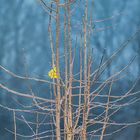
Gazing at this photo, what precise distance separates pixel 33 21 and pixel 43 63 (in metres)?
0.26

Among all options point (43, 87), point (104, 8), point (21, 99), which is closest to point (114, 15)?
point (104, 8)

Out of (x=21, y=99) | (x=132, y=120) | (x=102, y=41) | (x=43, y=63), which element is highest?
(x=102, y=41)

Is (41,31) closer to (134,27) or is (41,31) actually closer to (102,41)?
(102,41)

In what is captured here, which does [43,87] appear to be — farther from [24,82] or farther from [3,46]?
[3,46]

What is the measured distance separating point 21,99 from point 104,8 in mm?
762

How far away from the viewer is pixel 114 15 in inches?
79.1

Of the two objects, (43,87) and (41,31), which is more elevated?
(41,31)

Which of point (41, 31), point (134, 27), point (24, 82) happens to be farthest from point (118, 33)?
point (24, 82)

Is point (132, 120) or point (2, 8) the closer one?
point (2, 8)

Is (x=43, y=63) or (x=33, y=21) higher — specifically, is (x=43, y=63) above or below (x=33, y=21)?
below

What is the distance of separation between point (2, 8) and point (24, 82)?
18.5 inches

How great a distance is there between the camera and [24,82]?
1.98m

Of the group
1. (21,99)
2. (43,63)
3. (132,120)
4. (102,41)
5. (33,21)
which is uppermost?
(33,21)

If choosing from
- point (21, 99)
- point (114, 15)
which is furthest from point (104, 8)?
point (21, 99)
